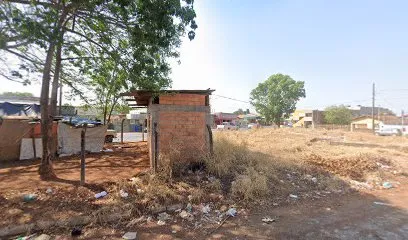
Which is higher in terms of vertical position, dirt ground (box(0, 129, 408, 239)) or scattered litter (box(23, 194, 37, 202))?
scattered litter (box(23, 194, 37, 202))

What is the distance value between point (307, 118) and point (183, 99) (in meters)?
65.2

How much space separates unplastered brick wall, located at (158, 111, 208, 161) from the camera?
6512mm

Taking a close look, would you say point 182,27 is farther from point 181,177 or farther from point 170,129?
point 181,177

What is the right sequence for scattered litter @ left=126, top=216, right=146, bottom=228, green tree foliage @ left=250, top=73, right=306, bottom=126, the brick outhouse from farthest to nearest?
green tree foliage @ left=250, top=73, right=306, bottom=126
the brick outhouse
scattered litter @ left=126, top=216, right=146, bottom=228

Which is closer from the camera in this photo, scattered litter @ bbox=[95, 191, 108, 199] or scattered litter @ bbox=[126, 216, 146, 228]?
scattered litter @ bbox=[126, 216, 146, 228]

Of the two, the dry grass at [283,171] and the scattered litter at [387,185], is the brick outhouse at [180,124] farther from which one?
the scattered litter at [387,185]

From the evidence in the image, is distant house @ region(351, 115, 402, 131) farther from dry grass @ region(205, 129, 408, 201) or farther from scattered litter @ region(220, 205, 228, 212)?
scattered litter @ region(220, 205, 228, 212)

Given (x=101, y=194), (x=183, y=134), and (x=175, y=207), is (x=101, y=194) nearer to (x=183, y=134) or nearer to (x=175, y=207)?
(x=175, y=207)

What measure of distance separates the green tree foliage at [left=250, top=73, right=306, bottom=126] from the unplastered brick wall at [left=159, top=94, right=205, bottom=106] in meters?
40.9

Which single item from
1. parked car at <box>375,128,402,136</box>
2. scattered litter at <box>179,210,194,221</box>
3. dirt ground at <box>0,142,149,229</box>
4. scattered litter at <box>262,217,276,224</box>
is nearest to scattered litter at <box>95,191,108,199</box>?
dirt ground at <box>0,142,149,229</box>

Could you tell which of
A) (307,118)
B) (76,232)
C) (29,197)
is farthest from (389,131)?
(29,197)

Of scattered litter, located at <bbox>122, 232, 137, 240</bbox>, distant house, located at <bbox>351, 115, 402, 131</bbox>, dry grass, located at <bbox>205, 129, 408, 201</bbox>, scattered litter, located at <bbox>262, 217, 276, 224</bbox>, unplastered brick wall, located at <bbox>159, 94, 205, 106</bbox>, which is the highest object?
unplastered brick wall, located at <bbox>159, 94, 205, 106</bbox>

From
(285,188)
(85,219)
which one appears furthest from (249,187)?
(85,219)

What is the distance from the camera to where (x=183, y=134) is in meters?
6.70
